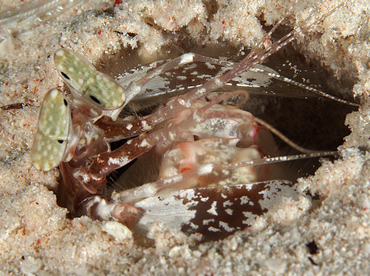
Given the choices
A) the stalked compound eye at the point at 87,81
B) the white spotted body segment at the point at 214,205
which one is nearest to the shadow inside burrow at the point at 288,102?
the white spotted body segment at the point at 214,205

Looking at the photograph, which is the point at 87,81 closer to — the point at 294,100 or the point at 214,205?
the point at 214,205

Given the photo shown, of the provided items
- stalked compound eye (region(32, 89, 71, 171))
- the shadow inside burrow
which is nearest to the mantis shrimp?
stalked compound eye (region(32, 89, 71, 171))

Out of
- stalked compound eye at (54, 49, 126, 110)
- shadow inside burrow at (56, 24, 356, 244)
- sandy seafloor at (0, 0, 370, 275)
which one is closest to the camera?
sandy seafloor at (0, 0, 370, 275)

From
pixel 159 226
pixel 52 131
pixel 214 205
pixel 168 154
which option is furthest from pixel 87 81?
pixel 214 205

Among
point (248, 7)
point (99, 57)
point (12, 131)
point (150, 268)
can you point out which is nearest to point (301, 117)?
point (248, 7)

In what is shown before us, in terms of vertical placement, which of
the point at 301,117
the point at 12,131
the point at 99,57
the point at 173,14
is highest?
the point at 173,14

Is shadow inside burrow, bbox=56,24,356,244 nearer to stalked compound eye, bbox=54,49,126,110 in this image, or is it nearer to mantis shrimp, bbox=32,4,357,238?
mantis shrimp, bbox=32,4,357,238

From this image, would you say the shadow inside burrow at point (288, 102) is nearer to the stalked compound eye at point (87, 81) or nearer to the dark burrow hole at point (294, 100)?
the dark burrow hole at point (294, 100)

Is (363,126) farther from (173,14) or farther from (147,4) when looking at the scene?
(147,4)
